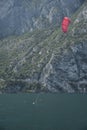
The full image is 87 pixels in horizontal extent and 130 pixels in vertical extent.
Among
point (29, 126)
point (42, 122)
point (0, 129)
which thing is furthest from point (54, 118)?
point (0, 129)

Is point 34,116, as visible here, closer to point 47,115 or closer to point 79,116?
point 47,115

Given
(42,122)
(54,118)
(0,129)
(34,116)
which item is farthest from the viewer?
(34,116)

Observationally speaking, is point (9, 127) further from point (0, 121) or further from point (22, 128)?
point (0, 121)

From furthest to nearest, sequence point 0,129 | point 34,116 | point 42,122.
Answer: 1. point 34,116
2. point 42,122
3. point 0,129

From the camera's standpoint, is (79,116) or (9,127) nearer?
(9,127)

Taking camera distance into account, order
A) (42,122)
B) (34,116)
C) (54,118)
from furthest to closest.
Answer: (34,116)
(54,118)
(42,122)

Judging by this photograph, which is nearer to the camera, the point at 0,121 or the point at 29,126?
the point at 29,126

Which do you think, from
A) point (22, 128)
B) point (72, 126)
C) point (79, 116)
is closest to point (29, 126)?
point (22, 128)
